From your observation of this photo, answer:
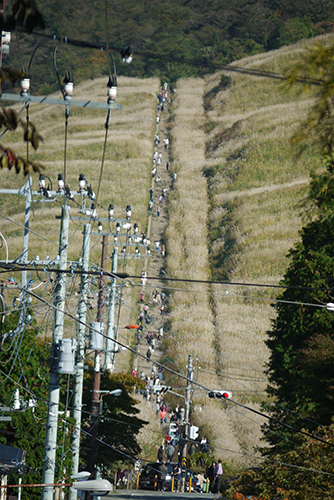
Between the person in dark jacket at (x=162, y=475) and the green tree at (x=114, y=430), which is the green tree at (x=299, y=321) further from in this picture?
the green tree at (x=114, y=430)

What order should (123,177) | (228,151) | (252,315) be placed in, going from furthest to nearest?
(228,151)
(123,177)
(252,315)

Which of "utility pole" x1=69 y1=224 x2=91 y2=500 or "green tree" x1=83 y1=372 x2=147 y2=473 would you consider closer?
"utility pole" x1=69 y1=224 x2=91 y2=500

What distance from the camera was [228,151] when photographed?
3910 inches

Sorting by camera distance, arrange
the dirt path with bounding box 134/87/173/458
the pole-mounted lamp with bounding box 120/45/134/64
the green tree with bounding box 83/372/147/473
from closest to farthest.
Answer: the pole-mounted lamp with bounding box 120/45/134/64 → the green tree with bounding box 83/372/147/473 → the dirt path with bounding box 134/87/173/458

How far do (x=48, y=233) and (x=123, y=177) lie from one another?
20.1 metres

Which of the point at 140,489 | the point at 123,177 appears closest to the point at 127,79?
the point at 123,177

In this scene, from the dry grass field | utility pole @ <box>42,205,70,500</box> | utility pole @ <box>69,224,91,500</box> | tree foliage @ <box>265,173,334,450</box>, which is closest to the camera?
utility pole @ <box>42,205,70,500</box>

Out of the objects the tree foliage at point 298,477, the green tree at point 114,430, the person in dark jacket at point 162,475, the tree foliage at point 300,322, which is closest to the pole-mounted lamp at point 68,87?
the tree foliage at point 298,477

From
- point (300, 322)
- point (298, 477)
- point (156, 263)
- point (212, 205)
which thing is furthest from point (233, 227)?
point (298, 477)

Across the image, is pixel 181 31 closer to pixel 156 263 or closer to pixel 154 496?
pixel 156 263

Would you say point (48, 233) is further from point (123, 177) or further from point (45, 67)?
point (45, 67)

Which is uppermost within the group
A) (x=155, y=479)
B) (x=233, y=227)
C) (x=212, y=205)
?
(x=212, y=205)

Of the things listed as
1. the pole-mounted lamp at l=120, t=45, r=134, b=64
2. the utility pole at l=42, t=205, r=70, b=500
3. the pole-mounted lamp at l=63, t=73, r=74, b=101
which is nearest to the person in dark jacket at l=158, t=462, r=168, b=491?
the utility pole at l=42, t=205, r=70, b=500

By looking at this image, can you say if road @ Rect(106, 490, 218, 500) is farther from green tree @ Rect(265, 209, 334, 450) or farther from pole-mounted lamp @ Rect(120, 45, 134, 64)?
pole-mounted lamp @ Rect(120, 45, 134, 64)
